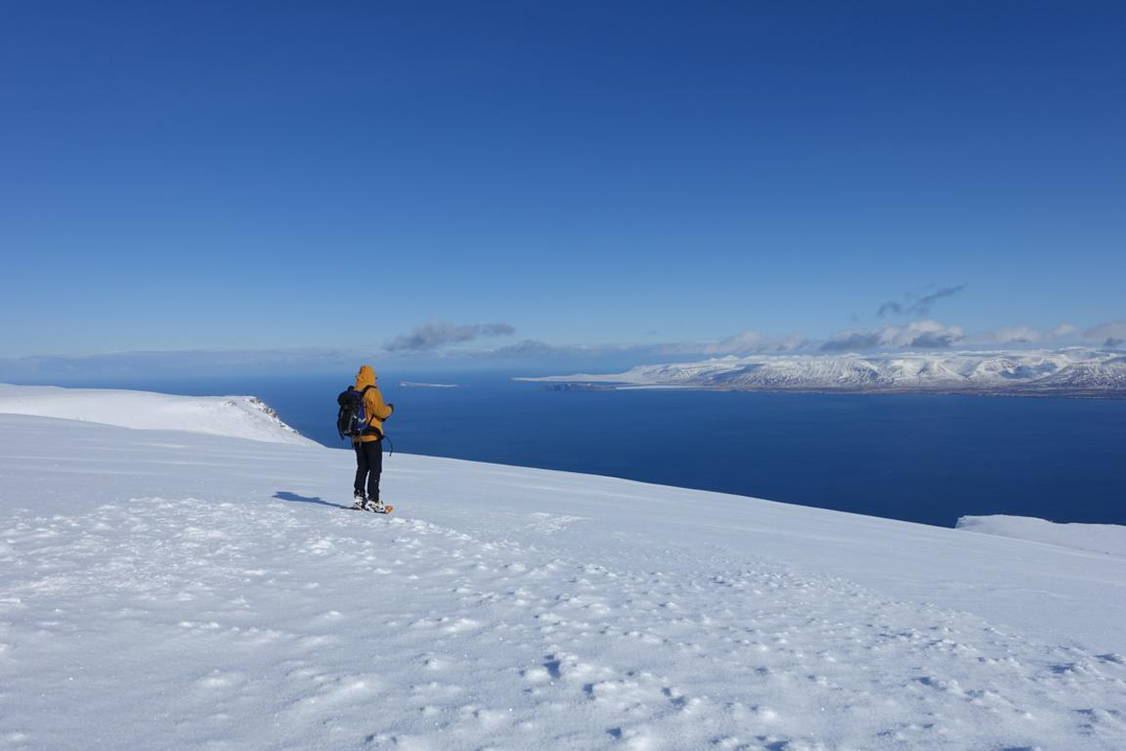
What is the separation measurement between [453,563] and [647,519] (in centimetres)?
637

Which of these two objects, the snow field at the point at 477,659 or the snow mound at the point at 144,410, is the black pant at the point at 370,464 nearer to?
the snow field at the point at 477,659

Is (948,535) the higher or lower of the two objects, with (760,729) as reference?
lower

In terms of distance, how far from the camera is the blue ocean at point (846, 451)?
74.8 m

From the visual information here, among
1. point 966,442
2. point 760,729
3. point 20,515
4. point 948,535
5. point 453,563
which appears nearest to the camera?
point 760,729

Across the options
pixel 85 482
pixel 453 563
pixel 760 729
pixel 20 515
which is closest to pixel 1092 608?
pixel 760 729

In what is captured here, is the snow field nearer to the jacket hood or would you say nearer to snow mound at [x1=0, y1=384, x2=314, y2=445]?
the jacket hood

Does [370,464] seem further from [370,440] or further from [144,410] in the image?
[144,410]

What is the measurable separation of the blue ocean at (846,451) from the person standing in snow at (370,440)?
13.6ft

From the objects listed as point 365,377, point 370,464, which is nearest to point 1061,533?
point 370,464

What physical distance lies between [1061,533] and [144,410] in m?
66.5

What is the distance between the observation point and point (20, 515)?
846 centimetres

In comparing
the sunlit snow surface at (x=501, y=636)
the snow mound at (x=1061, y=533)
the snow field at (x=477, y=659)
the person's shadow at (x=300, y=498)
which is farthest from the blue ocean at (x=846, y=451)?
the snow mound at (x=1061, y=533)

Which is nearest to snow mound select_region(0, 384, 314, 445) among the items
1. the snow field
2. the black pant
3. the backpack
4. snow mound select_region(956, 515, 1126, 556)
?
the black pant

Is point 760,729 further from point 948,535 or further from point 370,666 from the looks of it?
point 948,535
